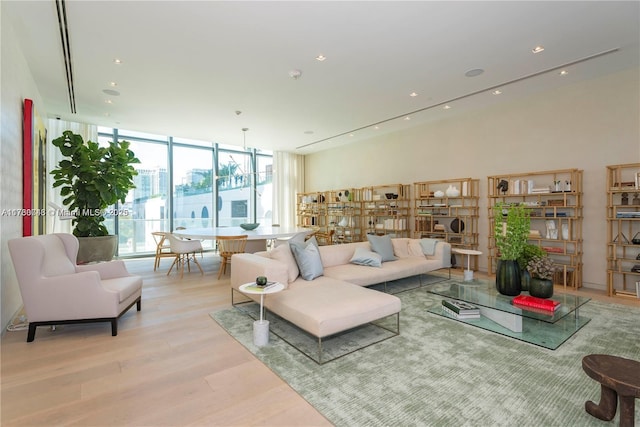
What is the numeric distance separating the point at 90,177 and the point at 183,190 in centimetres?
368

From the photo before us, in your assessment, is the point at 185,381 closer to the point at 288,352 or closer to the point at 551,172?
the point at 288,352

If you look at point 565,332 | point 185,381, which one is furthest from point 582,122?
point 185,381

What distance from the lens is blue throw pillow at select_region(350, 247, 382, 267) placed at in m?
4.35

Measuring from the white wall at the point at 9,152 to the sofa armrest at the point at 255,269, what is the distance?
2248 mm

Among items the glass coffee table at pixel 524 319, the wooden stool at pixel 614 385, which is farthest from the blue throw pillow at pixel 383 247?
the wooden stool at pixel 614 385

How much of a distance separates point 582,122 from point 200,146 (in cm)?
877

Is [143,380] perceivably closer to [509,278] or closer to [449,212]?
[509,278]

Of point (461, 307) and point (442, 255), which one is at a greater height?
point (442, 255)

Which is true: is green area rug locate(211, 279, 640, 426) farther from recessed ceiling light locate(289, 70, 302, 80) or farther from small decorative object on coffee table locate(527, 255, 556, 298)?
recessed ceiling light locate(289, 70, 302, 80)

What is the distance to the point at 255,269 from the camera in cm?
325

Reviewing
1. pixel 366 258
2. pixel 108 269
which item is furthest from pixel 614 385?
pixel 108 269

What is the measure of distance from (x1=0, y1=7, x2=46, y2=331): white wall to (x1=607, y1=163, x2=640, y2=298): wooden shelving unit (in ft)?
24.4

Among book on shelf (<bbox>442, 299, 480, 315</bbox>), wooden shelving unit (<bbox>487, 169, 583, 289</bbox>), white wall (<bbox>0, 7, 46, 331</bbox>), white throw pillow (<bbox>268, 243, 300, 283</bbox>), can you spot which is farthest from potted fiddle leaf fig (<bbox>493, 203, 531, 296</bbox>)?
white wall (<bbox>0, 7, 46, 331</bbox>)

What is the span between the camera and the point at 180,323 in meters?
3.28
